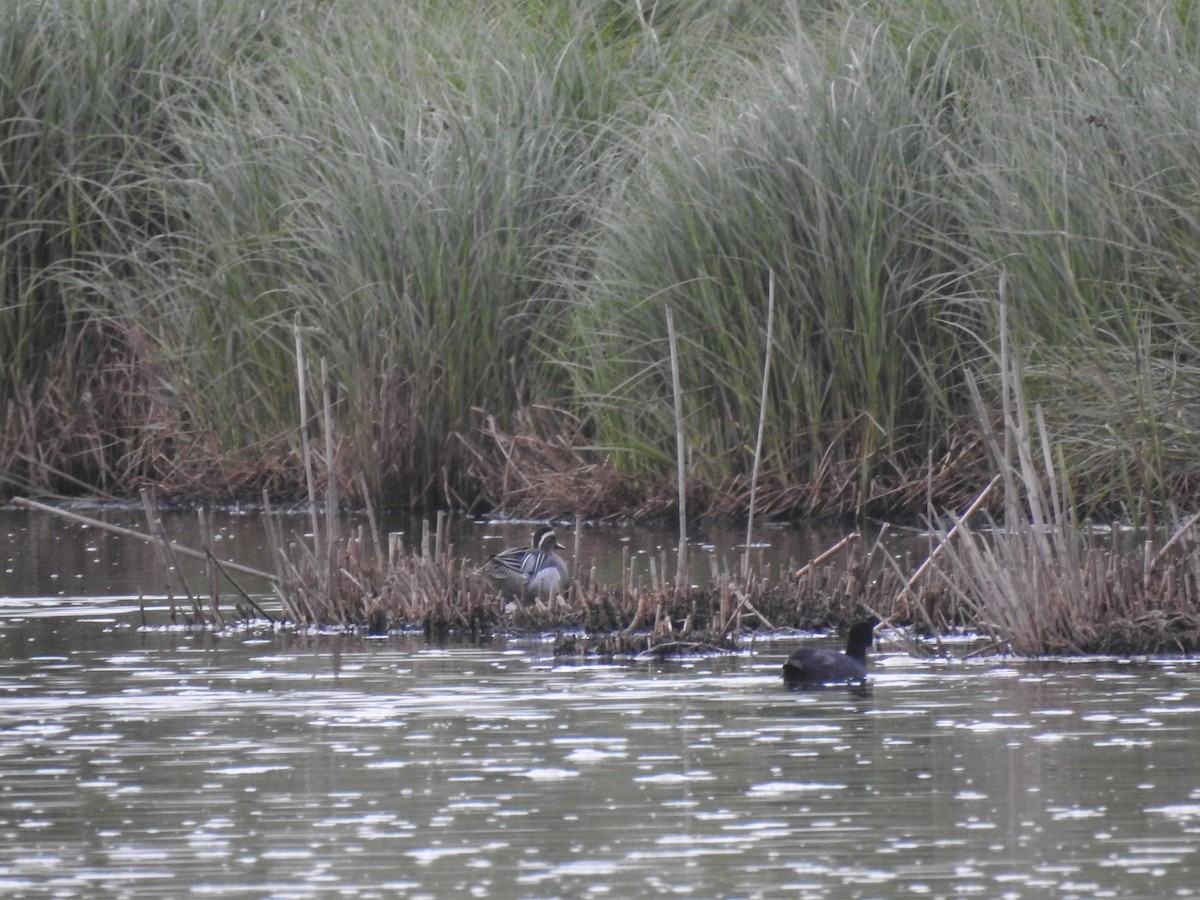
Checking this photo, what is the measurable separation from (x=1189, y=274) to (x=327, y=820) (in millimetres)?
7024

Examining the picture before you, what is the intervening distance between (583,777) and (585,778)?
2cm

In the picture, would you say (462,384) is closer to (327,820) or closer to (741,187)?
(741,187)

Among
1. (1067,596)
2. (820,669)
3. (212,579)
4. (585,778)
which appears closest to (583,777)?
(585,778)

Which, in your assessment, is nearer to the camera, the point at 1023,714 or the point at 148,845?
the point at 148,845

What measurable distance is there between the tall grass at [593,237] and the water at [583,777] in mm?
3572

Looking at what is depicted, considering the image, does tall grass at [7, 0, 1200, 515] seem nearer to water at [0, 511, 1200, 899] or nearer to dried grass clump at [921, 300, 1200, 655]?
dried grass clump at [921, 300, 1200, 655]

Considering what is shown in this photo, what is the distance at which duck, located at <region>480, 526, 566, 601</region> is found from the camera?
9.59 metres

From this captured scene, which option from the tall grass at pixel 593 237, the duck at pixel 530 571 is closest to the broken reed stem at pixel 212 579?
the duck at pixel 530 571

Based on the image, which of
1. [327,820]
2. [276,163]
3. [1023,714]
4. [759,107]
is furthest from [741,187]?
[327,820]

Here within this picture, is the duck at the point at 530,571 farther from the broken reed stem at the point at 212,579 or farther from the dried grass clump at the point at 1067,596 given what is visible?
the dried grass clump at the point at 1067,596

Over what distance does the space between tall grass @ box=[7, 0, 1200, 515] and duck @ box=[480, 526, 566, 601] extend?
7.98 ft

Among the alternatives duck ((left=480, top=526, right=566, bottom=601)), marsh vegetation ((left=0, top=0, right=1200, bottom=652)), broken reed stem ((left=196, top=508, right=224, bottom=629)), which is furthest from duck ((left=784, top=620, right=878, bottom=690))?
marsh vegetation ((left=0, top=0, right=1200, bottom=652))

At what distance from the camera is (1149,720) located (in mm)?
6809

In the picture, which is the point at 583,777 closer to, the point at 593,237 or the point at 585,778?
the point at 585,778
